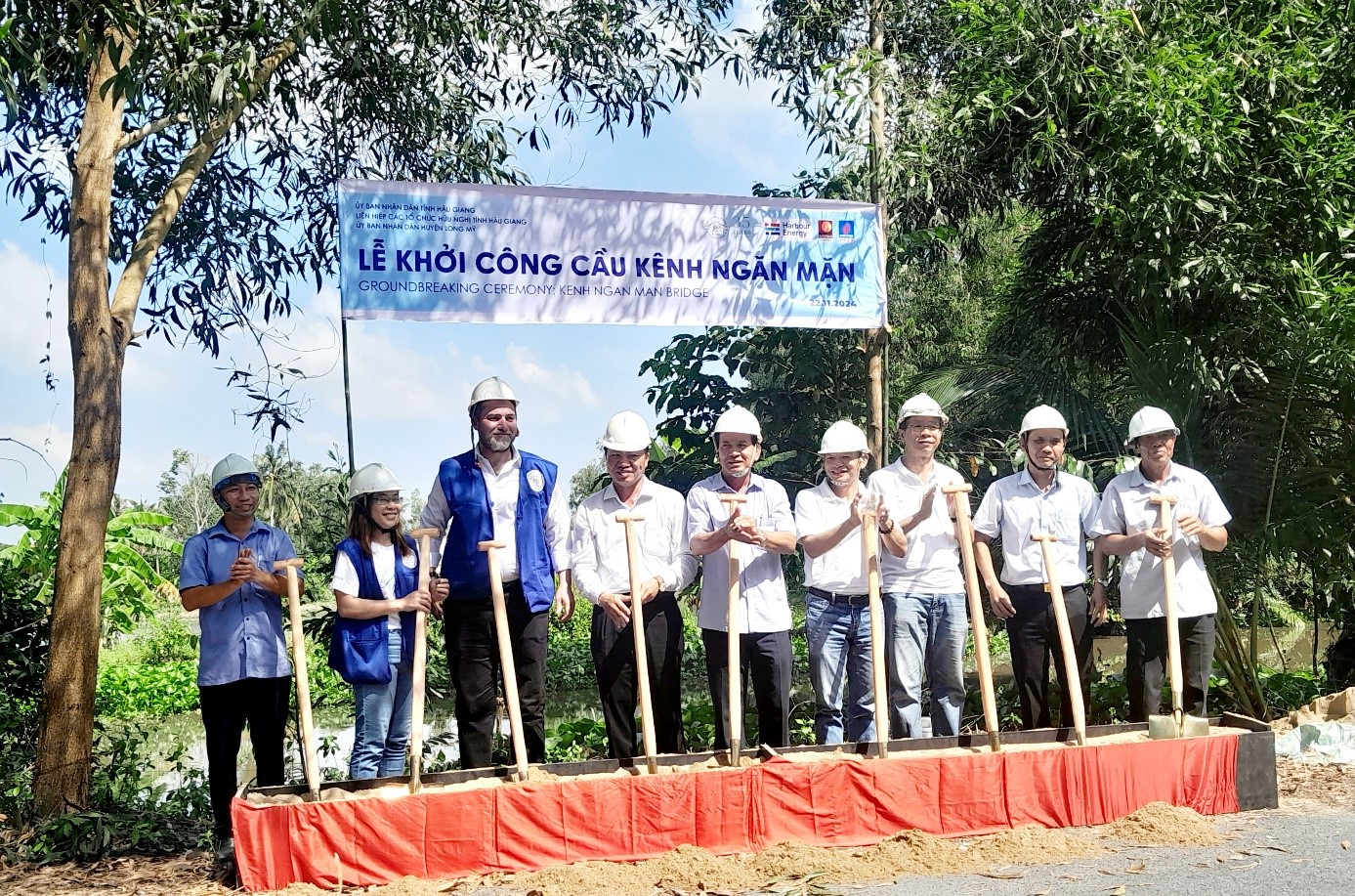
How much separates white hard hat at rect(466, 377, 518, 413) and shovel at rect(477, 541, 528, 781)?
24.4 inches

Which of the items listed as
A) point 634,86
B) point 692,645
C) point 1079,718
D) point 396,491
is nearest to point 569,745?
point 396,491

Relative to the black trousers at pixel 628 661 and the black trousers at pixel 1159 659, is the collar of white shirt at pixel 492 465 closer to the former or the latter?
the black trousers at pixel 628 661

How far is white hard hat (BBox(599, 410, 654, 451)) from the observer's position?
4809 millimetres

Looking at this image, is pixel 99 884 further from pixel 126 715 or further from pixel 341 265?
pixel 126 715

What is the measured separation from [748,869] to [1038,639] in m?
1.82

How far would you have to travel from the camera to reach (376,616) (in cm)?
452

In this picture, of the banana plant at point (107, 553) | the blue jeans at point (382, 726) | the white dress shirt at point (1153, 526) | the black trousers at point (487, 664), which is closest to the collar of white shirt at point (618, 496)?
the black trousers at point (487, 664)

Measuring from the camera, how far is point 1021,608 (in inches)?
207

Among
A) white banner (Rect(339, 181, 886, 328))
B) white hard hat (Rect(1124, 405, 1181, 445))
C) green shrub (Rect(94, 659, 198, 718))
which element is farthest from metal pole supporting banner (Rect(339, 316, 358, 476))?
green shrub (Rect(94, 659, 198, 718))

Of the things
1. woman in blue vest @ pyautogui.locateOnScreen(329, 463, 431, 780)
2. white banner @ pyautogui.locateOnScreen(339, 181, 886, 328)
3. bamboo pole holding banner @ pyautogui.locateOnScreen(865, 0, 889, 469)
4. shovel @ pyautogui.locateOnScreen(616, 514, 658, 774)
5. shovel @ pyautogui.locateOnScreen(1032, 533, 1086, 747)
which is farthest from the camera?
bamboo pole holding banner @ pyautogui.locateOnScreen(865, 0, 889, 469)

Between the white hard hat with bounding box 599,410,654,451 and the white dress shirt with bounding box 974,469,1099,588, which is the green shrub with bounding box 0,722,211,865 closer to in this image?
the white hard hat with bounding box 599,410,654,451

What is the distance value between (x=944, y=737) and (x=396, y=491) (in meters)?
2.21

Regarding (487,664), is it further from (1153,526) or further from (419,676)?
(1153,526)

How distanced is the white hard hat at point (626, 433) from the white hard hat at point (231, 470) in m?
1.31
